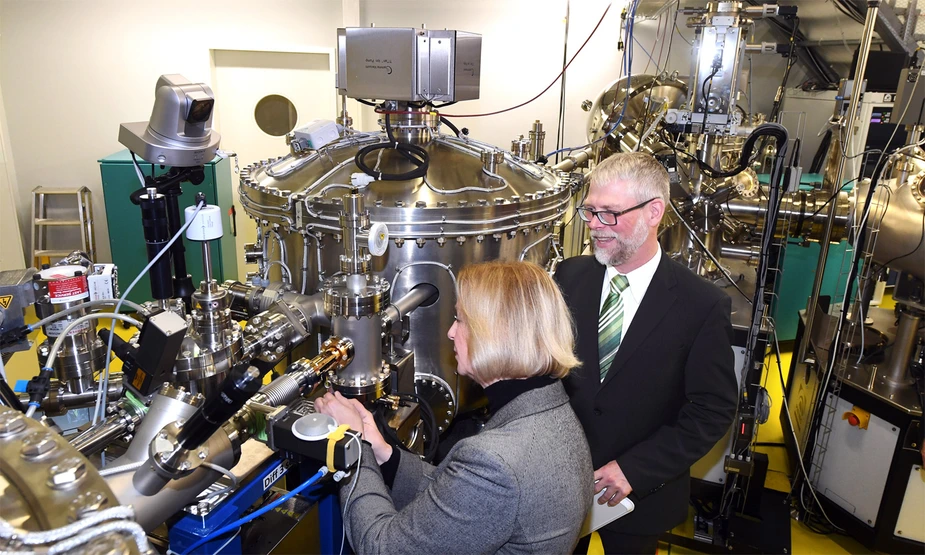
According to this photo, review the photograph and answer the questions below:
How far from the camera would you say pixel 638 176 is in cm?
141

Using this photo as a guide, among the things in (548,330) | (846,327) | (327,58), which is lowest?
(846,327)

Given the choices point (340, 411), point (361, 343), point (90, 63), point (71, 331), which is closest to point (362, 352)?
point (361, 343)

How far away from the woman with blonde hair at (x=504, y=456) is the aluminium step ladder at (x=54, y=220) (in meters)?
3.48

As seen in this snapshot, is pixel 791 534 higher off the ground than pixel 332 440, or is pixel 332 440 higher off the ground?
pixel 332 440

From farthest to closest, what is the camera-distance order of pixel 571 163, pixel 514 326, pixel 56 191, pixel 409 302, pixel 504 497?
pixel 56 191, pixel 571 163, pixel 409 302, pixel 514 326, pixel 504 497

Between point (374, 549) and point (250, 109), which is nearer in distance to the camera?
point (374, 549)

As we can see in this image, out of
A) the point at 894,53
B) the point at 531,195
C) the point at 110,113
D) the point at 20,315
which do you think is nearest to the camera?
the point at 20,315

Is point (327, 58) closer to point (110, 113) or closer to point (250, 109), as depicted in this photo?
point (250, 109)

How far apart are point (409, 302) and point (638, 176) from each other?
0.64 m

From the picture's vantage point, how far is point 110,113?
3.87 metres

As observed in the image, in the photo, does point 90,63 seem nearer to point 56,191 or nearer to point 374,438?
point 56,191

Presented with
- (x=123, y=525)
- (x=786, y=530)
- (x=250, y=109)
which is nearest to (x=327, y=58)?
(x=250, y=109)

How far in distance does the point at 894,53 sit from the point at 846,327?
6.76 ft

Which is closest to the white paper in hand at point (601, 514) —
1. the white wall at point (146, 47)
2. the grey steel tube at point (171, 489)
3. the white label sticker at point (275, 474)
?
the white label sticker at point (275, 474)
